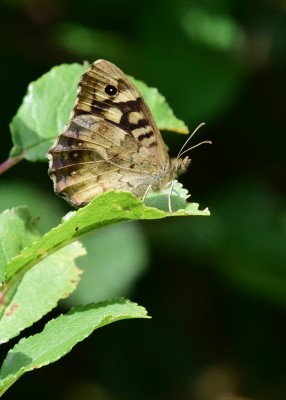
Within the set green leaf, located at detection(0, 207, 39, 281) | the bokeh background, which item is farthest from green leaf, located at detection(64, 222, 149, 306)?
green leaf, located at detection(0, 207, 39, 281)

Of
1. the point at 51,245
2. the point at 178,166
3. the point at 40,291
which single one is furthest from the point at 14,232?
the point at 178,166

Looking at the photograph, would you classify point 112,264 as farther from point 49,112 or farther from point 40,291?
point 40,291

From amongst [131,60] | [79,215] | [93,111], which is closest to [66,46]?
[131,60]

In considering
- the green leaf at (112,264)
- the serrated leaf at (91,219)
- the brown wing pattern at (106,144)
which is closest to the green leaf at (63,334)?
the serrated leaf at (91,219)

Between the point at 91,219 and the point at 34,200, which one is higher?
the point at 91,219

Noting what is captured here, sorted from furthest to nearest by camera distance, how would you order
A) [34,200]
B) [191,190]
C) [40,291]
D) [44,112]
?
1. [191,190]
2. [34,200]
3. [44,112]
4. [40,291]

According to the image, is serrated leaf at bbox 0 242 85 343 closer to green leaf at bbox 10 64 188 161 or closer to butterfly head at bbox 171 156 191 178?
green leaf at bbox 10 64 188 161
